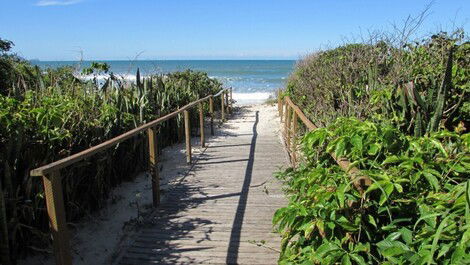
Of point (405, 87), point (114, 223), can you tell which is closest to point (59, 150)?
→ point (114, 223)

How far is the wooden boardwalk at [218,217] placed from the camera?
3.21 meters

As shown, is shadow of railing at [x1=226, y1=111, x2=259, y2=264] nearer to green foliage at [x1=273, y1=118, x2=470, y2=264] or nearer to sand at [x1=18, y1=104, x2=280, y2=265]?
sand at [x1=18, y1=104, x2=280, y2=265]

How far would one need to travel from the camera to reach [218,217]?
3.97 metres

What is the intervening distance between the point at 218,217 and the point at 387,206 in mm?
2509

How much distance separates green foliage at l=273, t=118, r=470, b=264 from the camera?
140 centimetres

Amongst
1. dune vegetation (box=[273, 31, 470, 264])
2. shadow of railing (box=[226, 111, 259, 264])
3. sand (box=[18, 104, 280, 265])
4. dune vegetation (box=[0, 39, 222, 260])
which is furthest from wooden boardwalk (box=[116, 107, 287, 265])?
dune vegetation (box=[273, 31, 470, 264])

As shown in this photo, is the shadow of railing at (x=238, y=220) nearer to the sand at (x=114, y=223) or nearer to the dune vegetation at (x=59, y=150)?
the sand at (x=114, y=223)

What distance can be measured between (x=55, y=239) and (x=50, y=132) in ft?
5.15

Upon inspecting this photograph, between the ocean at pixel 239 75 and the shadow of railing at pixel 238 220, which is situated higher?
the ocean at pixel 239 75

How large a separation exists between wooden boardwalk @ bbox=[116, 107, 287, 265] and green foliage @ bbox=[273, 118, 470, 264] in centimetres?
128

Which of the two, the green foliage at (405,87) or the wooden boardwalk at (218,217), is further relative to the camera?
the wooden boardwalk at (218,217)

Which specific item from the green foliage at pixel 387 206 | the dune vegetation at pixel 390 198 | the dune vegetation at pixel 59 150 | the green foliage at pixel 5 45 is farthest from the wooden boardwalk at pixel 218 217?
the green foliage at pixel 5 45

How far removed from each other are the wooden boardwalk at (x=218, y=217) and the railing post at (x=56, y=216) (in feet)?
2.65

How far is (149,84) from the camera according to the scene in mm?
7883
